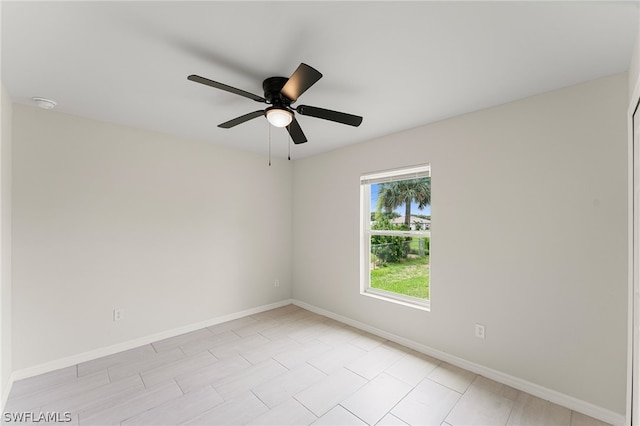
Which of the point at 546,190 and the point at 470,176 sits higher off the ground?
the point at 470,176

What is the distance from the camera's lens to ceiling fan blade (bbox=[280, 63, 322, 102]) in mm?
1500

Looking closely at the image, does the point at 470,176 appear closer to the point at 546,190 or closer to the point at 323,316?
the point at 546,190

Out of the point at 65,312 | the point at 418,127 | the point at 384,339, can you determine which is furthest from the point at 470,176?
the point at 65,312

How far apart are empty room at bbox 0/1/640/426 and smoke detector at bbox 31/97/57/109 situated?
0.09ft

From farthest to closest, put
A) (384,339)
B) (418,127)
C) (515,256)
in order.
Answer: (384,339) → (418,127) → (515,256)

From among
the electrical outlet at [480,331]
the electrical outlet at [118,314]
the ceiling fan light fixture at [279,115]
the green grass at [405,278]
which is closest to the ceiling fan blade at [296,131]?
the ceiling fan light fixture at [279,115]

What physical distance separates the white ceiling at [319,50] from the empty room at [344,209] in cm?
2

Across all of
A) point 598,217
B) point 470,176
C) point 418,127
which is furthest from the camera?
Answer: point 418,127

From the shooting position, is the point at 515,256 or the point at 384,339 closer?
the point at 515,256

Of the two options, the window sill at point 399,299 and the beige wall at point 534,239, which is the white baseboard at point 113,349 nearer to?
the window sill at point 399,299

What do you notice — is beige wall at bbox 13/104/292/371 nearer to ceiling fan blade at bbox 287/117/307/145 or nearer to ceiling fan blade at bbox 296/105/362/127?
ceiling fan blade at bbox 287/117/307/145

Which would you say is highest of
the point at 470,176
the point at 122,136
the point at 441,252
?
the point at 122,136

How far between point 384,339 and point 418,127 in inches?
96.0

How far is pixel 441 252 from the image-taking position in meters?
2.84
